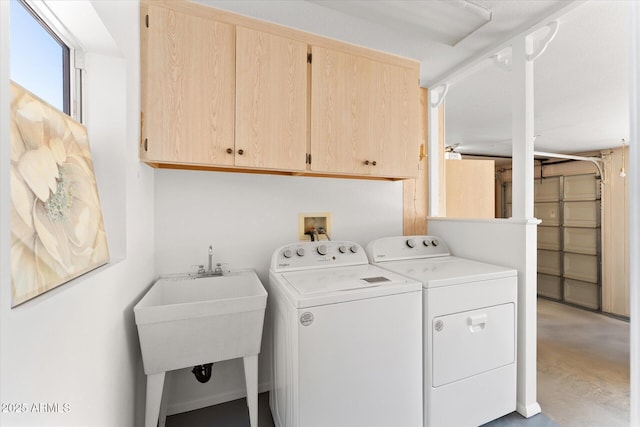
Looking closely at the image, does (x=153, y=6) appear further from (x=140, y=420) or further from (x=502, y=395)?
(x=502, y=395)

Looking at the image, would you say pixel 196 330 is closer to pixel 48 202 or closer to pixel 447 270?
pixel 48 202

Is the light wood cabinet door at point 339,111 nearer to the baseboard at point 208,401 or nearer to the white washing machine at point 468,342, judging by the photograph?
the white washing machine at point 468,342

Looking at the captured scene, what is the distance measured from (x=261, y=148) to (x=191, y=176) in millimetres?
564

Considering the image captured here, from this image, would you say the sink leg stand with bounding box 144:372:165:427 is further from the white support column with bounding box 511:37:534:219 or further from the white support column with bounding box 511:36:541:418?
the white support column with bounding box 511:37:534:219

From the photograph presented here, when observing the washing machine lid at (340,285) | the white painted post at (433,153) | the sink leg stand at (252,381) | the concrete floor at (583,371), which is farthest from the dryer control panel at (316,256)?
the concrete floor at (583,371)

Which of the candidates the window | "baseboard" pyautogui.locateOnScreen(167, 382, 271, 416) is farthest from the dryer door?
the window

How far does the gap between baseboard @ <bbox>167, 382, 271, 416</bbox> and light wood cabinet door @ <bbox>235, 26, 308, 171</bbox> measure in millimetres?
1525

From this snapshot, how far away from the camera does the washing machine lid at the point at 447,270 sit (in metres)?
1.48

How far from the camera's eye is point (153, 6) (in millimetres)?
1349

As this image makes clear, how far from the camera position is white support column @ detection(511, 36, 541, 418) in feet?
5.57

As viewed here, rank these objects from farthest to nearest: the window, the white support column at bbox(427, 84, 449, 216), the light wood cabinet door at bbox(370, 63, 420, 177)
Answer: the white support column at bbox(427, 84, 449, 216) → the light wood cabinet door at bbox(370, 63, 420, 177) → the window

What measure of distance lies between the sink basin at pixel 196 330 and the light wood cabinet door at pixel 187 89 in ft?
2.32

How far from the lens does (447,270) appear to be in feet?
5.56

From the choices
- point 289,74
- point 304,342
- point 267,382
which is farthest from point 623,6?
point 267,382
